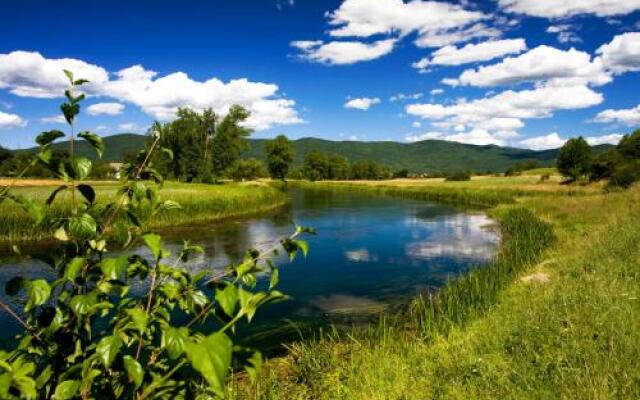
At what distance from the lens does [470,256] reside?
19.5 m

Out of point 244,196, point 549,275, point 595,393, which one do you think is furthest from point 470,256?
point 244,196

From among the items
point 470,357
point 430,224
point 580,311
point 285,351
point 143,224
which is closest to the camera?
point 143,224

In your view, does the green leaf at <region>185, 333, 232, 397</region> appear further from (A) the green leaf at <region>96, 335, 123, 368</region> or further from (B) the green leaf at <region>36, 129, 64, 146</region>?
(B) the green leaf at <region>36, 129, 64, 146</region>

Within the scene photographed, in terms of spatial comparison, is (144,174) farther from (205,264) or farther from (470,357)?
(205,264)

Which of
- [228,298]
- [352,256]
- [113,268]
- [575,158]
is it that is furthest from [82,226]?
[575,158]

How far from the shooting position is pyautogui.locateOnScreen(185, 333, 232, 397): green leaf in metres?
1.71

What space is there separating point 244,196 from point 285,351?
1175 inches

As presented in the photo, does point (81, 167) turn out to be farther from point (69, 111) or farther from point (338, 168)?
point (338, 168)

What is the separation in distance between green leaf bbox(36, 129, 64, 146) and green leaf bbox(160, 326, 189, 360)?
124cm

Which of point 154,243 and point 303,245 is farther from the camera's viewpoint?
point 303,245

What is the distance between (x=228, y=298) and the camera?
2.17 meters

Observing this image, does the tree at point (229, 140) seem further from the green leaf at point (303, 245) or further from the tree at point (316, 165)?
the tree at point (316, 165)

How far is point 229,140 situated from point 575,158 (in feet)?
178

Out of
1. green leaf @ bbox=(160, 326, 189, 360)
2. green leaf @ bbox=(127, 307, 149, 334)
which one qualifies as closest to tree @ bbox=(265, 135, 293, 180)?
green leaf @ bbox=(127, 307, 149, 334)
